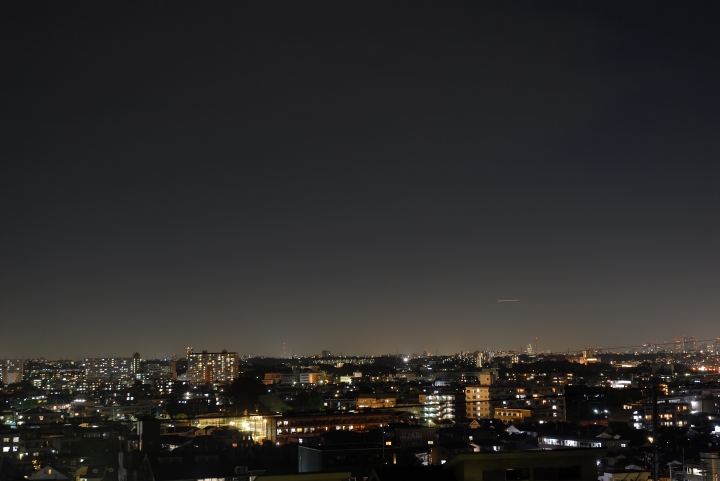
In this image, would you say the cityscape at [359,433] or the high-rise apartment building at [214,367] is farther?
the high-rise apartment building at [214,367]

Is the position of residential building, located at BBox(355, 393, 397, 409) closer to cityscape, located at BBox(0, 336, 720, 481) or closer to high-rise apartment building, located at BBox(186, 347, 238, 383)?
cityscape, located at BBox(0, 336, 720, 481)

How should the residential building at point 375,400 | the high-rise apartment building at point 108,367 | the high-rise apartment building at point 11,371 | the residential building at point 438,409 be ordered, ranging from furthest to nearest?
the high-rise apartment building at point 108,367 → the high-rise apartment building at point 11,371 → the residential building at point 375,400 → the residential building at point 438,409

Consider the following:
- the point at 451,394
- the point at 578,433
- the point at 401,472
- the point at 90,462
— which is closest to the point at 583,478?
the point at 401,472

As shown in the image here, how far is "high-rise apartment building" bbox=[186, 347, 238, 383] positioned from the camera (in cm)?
6262

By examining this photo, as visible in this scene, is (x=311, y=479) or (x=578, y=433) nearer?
(x=311, y=479)

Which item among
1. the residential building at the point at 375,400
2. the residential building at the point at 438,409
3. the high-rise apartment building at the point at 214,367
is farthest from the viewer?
the high-rise apartment building at the point at 214,367

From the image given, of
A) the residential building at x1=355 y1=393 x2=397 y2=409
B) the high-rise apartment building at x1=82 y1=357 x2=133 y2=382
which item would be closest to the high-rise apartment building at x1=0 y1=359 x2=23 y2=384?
the high-rise apartment building at x1=82 y1=357 x2=133 y2=382

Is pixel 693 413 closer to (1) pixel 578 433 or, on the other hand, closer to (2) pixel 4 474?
(1) pixel 578 433

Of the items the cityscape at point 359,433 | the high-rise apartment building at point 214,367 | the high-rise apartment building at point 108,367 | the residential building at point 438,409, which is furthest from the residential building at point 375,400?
the high-rise apartment building at point 108,367

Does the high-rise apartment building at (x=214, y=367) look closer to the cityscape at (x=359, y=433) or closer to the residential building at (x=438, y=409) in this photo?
the cityscape at (x=359, y=433)

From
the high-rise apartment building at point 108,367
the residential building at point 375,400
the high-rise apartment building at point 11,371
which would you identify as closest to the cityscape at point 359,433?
the residential building at point 375,400

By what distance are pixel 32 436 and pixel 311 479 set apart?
13737 mm

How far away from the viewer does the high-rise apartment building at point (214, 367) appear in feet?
205

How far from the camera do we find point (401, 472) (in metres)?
4.25
